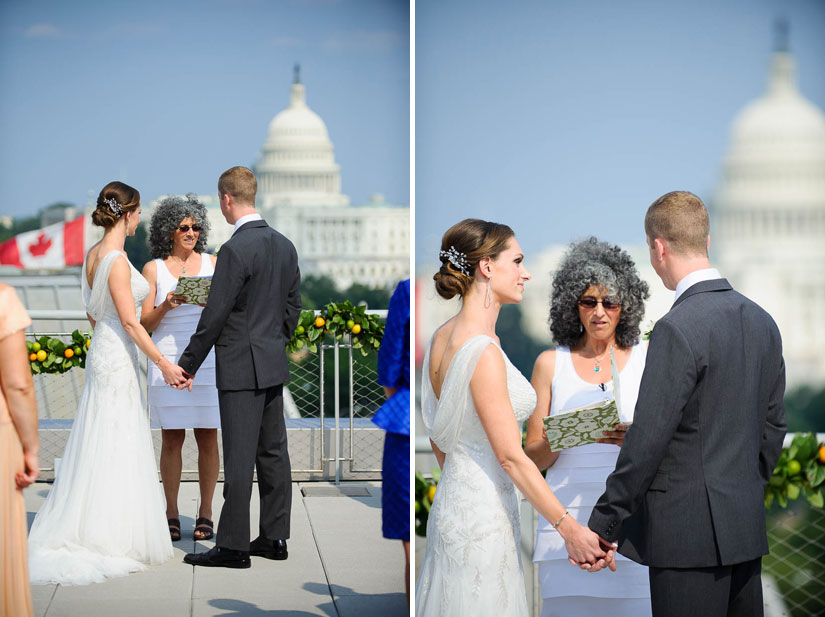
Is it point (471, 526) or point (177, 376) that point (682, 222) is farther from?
point (177, 376)

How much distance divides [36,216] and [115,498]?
1016 mm

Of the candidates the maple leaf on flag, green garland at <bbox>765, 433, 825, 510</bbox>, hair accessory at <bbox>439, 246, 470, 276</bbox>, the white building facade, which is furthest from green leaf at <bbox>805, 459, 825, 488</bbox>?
A: the white building facade

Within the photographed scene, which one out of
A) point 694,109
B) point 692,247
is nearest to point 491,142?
point 694,109

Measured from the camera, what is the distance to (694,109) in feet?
24.6

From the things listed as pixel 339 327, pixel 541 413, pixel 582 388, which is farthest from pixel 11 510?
pixel 339 327

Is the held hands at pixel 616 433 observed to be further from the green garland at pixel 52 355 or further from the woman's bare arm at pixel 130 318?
the green garland at pixel 52 355

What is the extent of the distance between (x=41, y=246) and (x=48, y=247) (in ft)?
0.07

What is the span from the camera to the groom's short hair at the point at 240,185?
324cm

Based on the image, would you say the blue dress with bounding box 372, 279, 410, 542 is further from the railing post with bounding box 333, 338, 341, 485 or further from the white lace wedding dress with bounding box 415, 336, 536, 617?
the railing post with bounding box 333, 338, 341, 485

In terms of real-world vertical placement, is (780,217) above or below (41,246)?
above

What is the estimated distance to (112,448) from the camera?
332 cm

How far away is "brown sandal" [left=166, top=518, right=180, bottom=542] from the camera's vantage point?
11.3ft

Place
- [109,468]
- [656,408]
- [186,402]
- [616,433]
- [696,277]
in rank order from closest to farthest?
[656,408] → [696,277] → [616,433] → [109,468] → [186,402]

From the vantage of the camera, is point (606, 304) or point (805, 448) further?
point (805, 448)
